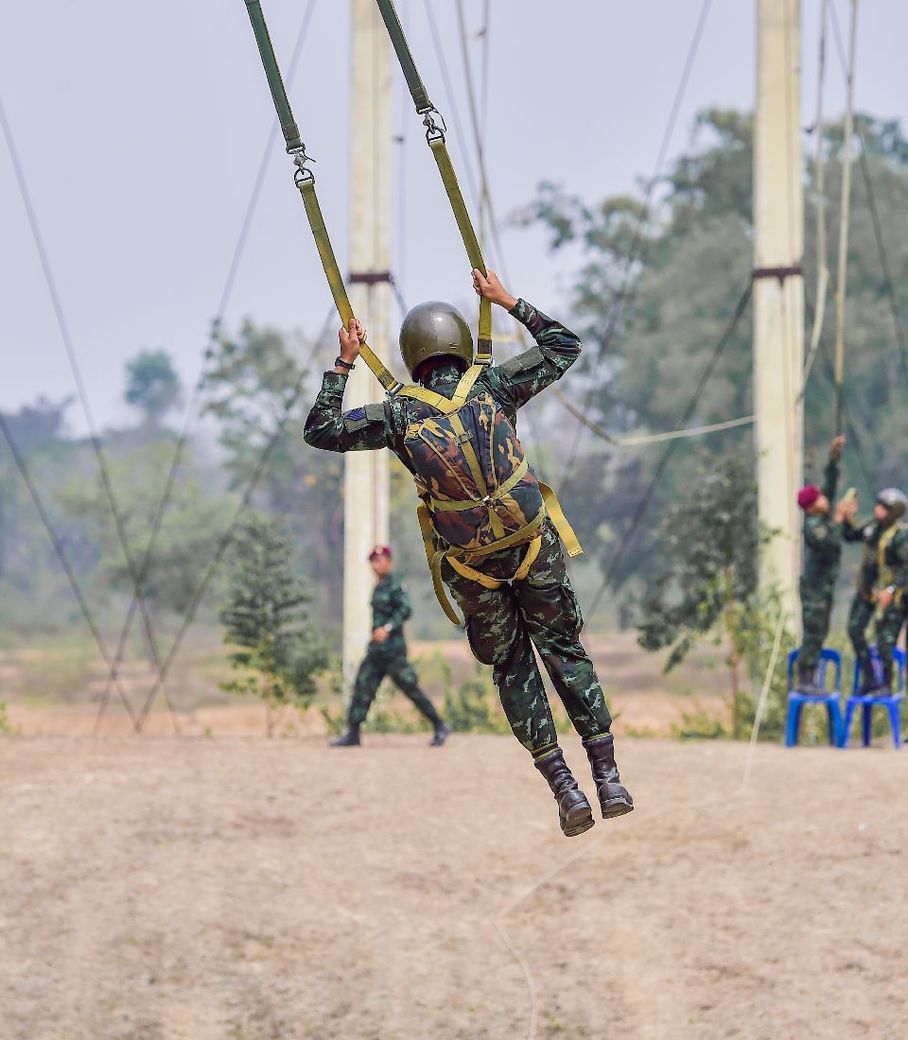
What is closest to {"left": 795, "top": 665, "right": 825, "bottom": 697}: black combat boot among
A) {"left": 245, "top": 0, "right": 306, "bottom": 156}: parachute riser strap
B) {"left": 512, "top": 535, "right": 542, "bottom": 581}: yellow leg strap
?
{"left": 512, "top": 535, "right": 542, "bottom": 581}: yellow leg strap

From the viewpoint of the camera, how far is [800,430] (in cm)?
1705

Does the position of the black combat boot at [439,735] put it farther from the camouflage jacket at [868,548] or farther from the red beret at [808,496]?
the camouflage jacket at [868,548]

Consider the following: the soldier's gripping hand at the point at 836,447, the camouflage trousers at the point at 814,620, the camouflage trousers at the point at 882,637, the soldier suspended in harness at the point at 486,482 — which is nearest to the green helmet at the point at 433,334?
the soldier suspended in harness at the point at 486,482

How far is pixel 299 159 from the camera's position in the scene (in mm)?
5227

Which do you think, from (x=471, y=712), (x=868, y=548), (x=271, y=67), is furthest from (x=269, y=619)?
(x=271, y=67)

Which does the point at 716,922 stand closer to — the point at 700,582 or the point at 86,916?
the point at 86,916

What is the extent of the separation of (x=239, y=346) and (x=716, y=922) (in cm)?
3524

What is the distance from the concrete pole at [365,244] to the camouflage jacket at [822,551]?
457 centimetres

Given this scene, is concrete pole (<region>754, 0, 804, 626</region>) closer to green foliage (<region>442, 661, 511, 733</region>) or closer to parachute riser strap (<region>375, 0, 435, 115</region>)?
green foliage (<region>442, 661, 511, 733</region>)

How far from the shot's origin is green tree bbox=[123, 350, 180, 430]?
74.8 metres

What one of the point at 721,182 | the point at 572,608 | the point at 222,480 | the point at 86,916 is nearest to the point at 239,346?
the point at 721,182

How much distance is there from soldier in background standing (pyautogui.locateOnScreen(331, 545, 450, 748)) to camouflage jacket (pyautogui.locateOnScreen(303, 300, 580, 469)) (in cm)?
879

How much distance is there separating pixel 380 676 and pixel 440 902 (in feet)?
13.4

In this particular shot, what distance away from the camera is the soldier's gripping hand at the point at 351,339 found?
5395 millimetres
